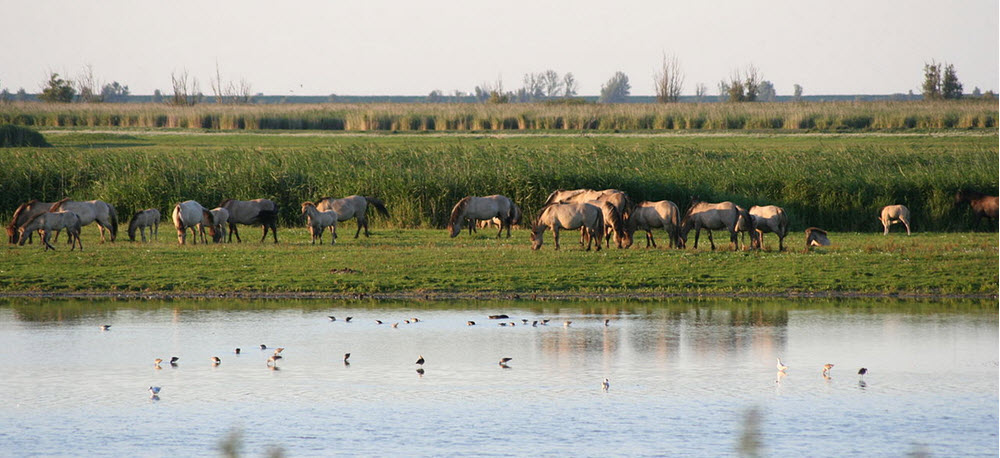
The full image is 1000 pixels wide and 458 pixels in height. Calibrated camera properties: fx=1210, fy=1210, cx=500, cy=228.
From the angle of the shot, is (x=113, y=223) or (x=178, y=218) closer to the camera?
(x=178, y=218)

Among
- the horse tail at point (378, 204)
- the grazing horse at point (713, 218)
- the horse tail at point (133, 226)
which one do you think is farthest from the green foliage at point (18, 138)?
the grazing horse at point (713, 218)

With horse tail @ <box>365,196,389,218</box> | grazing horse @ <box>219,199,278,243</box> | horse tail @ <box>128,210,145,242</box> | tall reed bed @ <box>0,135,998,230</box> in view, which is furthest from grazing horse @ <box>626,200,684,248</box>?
horse tail @ <box>128,210,145,242</box>

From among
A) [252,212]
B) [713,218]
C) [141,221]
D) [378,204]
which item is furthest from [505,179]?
[141,221]

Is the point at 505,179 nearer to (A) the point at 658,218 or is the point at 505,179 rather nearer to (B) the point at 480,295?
(A) the point at 658,218

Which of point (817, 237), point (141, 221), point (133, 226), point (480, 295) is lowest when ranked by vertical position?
point (480, 295)

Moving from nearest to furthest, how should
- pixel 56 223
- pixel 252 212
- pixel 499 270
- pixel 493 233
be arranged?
pixel 499 270
pixel 56 223
pixel 252 212
pixel 493 233

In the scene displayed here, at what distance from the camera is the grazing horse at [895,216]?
30234mm

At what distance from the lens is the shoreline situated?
20.1 metres

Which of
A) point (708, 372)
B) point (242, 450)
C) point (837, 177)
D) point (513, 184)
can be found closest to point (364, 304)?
point (708, 372)

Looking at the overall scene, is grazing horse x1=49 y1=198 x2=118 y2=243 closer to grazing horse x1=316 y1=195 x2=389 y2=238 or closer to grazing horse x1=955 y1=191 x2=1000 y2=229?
grazing horse x1=316 y1=195 x2=389 y2=238

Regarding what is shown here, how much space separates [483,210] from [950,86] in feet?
239

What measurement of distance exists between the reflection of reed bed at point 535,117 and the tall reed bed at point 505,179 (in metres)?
29.6

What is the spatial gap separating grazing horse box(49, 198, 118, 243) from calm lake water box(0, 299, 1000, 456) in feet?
28.5

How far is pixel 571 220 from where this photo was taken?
82.0 ft
